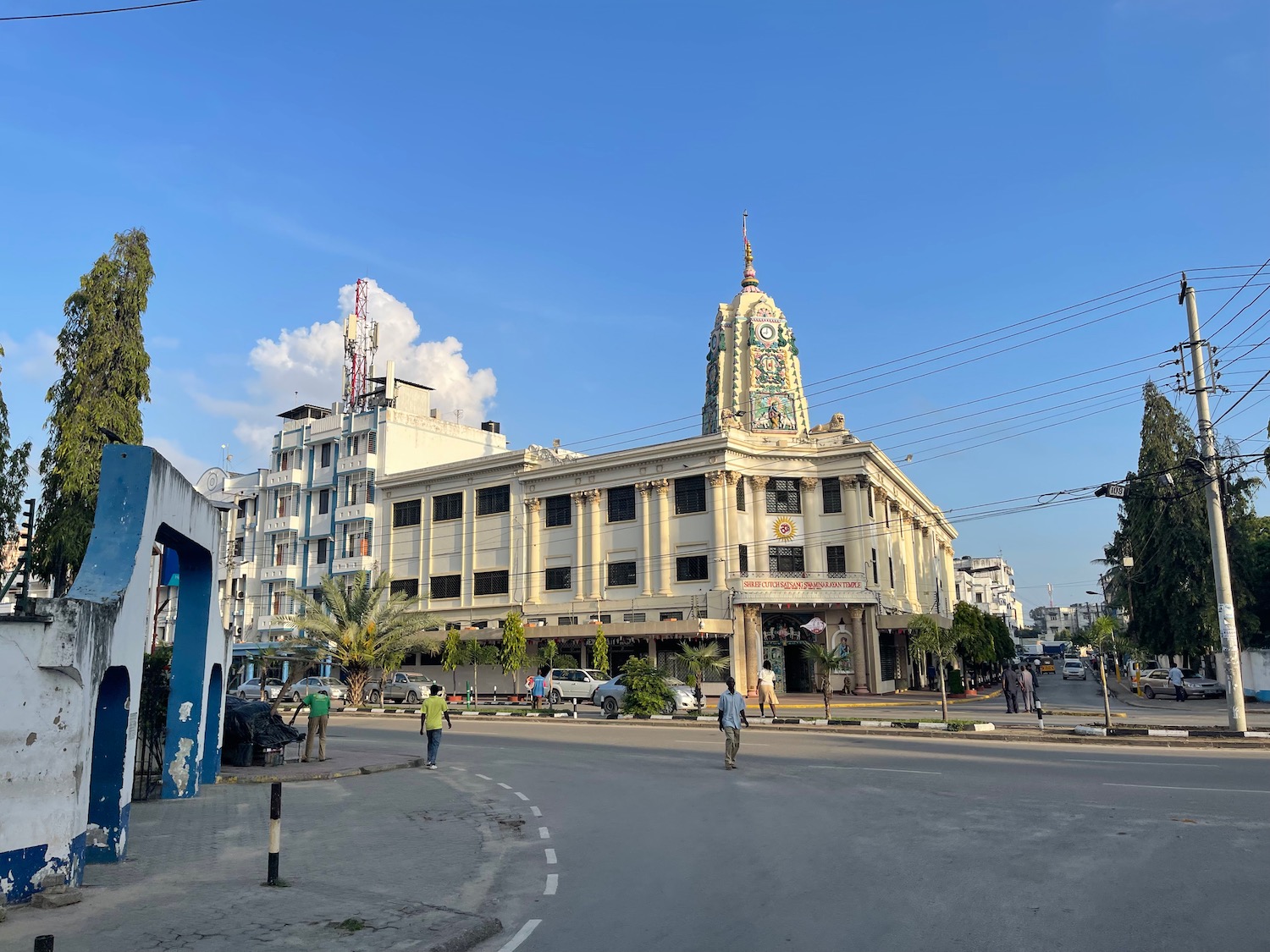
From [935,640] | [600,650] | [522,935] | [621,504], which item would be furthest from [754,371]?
[522,935]

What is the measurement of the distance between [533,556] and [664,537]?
847 centimetres

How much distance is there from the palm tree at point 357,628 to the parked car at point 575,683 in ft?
28.8

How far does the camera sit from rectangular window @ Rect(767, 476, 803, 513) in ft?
157

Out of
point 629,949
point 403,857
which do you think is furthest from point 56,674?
point 629,949

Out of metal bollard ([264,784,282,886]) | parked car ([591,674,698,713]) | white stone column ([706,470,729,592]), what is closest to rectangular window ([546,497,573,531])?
white stone column ([706,470,729,592])

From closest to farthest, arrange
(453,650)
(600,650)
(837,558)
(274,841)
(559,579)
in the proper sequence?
(274,841) → (600,650) → (837,558) → (453,650) → (559,579)

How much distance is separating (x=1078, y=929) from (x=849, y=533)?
4078 centimetres

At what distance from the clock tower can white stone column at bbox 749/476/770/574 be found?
4.25 meters

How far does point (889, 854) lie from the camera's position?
9547mm

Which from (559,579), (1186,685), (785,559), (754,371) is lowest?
(1186,685)

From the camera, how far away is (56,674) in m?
8.08

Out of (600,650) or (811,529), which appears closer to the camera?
(600,650)

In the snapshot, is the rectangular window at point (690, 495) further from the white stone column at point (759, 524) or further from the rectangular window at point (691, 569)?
A: the white stone column at point (759, 524)

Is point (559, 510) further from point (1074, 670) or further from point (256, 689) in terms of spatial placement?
point (1074, 670)
